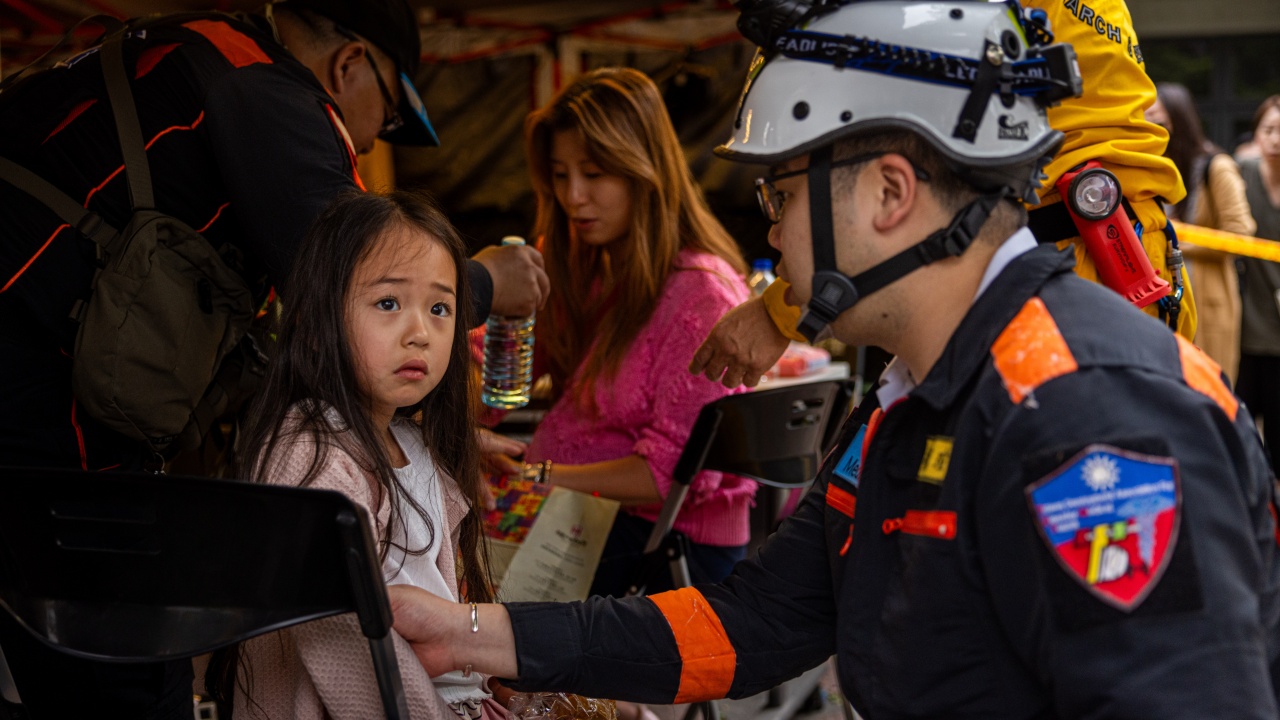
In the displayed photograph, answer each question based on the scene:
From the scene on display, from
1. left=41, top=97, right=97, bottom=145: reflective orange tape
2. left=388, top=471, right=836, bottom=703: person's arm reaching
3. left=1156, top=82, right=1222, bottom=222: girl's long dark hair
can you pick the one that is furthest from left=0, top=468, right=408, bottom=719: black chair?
left=1156, top=82, right=1222, bottom=222: girl's long dark hair

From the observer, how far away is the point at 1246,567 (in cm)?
108

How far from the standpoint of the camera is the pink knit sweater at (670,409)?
2.95 m

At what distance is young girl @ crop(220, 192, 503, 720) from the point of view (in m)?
1.60

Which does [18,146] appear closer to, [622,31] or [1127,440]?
[1127,440]

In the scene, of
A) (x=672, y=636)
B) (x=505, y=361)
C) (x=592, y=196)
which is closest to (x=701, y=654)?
(x=672, y=636)

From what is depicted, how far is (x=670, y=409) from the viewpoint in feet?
9.68

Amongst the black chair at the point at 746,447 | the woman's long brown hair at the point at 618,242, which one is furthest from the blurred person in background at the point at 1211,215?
the black chair at the point at 746,447

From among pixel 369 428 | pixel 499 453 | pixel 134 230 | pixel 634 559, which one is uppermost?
pixel 134 230

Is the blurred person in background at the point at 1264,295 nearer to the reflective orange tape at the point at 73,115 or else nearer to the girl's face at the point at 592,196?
the girl's face at the point at 592,196

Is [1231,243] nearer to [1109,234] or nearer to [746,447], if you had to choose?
[746,447]

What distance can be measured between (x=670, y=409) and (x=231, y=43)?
4.67ft

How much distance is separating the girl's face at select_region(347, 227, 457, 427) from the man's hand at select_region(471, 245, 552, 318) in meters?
0.55

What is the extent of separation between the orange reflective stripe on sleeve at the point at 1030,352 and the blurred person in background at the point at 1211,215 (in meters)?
5.17

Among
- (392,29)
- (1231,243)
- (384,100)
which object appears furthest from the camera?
(1231,243)
